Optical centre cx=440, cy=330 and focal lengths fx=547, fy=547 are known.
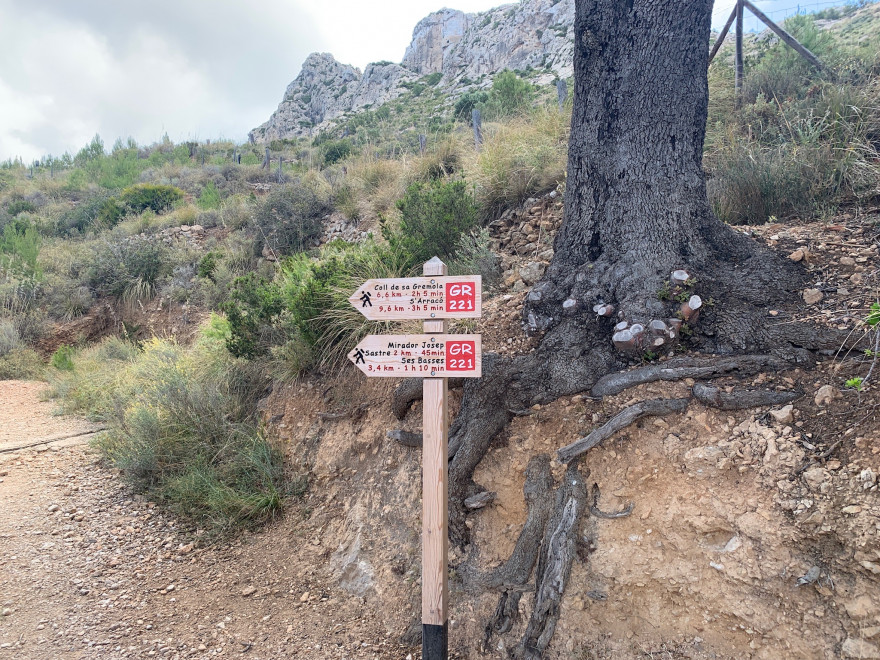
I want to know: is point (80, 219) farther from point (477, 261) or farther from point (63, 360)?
point (477, 261)

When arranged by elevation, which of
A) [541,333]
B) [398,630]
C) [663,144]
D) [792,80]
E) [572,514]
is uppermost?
[792,80]

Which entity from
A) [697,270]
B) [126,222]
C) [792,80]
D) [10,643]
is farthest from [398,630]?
[126,222]

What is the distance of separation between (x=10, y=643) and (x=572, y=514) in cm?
354

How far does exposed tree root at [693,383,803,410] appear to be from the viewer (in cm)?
299

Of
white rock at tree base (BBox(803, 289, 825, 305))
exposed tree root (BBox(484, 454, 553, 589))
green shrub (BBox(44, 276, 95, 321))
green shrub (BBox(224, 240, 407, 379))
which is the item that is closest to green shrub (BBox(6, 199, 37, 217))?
green shrub (BBox(44, 276, 95, 321))

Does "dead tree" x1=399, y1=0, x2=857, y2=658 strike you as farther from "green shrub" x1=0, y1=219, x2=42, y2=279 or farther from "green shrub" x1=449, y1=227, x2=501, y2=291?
"green shrub" x1=0, y1=219, x2=42, y2=279

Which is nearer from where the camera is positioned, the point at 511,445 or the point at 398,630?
the point at 398,630

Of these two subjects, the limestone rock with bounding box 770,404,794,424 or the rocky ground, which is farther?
the limestone rock with bounding box 770,404,794,424

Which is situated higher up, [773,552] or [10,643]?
[773,552]

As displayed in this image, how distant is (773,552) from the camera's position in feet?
8.50

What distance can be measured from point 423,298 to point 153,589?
3.02m

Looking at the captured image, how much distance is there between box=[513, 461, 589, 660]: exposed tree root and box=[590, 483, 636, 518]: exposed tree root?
2.0 inches

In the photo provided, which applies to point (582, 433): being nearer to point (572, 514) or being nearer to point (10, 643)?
point (572, 514)

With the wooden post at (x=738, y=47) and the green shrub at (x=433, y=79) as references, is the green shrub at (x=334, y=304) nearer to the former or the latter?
the wooden post at (x=738, y=47)
